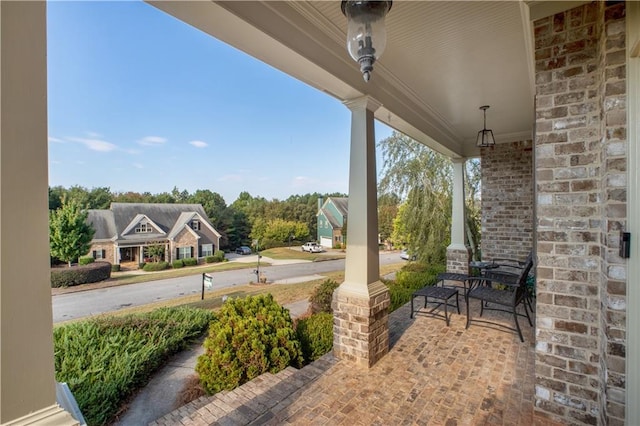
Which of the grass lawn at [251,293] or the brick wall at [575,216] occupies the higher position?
the brick wall at [575,216]

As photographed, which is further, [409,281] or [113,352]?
[409,281]

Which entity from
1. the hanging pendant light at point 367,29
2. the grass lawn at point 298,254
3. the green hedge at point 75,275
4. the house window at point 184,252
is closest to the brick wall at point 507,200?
the grass lawn at point 298,254

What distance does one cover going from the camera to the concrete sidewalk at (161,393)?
3.17 metres

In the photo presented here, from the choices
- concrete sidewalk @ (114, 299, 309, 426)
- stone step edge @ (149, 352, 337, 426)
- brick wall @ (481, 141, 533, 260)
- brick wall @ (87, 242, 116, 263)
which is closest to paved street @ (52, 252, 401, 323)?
brick wall @ (87, 242, 116, 263)

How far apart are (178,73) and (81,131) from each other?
13.4 feet

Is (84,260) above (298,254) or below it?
above

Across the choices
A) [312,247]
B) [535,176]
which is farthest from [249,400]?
[312,247]

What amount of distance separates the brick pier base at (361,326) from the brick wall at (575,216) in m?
1.27

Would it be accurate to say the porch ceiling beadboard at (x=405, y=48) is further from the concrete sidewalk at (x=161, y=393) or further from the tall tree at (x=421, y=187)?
the concrete sidewalk at (x=161, y=393)

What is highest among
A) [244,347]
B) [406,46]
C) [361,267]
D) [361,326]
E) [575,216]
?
[406,46]

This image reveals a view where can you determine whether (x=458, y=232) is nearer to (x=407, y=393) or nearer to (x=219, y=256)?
(x=407, y=393)

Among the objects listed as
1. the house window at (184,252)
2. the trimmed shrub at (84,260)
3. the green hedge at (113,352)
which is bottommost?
the green hedge at (113,352)

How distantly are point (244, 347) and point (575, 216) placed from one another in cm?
292

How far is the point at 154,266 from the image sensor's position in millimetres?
6508
